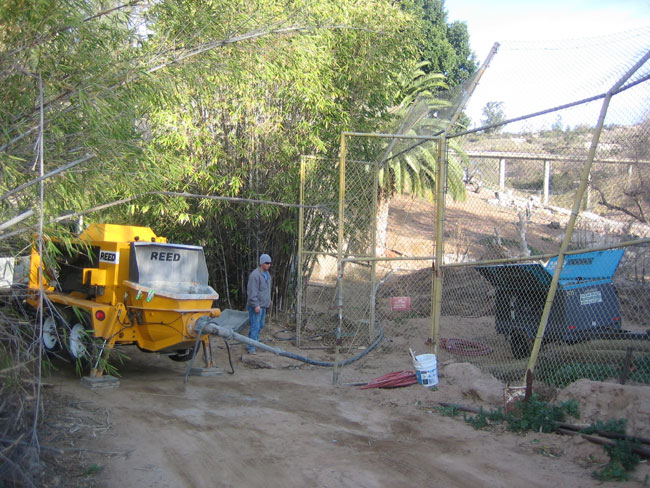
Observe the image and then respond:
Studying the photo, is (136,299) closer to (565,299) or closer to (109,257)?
(109,257)

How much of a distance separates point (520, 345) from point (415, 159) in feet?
29.2

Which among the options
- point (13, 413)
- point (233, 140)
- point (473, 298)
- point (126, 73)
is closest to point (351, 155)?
point (233, 140)

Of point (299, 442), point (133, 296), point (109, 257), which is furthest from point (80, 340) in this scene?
point (299, 442)

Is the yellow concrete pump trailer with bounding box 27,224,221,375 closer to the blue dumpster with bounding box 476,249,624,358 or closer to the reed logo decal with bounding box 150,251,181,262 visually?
the reed logo decal with bounding box 150,251,181,262

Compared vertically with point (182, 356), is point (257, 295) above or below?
above

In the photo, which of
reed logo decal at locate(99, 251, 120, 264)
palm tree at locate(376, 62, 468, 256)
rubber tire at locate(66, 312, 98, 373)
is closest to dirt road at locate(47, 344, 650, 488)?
rubber tire at locate(66, 312, 98, 373)

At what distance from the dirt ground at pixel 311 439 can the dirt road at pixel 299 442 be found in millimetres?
13

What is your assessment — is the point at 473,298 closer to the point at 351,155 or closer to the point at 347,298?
the point at 347,298

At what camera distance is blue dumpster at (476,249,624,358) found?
7.25 meters

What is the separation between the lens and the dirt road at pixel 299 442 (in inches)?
190

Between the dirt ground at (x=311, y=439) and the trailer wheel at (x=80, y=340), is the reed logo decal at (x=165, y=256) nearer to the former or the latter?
the trailer wheel at (x=80, y=340)

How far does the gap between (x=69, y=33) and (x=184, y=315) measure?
3969 millimetres

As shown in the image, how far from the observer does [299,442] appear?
5727mm

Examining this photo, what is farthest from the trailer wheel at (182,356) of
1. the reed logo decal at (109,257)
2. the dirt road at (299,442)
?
the reed logo decal at (109,257)
